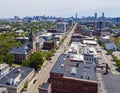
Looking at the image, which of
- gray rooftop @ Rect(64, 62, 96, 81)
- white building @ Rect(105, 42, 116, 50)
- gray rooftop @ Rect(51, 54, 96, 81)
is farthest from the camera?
white building @ Rect(105, 42, 116, 50)

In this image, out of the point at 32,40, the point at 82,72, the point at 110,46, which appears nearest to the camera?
the point at 82,72

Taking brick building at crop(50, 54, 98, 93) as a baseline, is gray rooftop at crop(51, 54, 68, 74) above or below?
above

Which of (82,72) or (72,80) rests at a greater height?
(82,72)

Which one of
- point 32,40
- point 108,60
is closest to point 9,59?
point 32,40

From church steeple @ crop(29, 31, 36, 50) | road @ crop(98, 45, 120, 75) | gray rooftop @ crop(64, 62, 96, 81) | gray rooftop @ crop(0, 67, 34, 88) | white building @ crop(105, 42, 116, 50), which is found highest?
church steeple @ crop(29, 31, 36, 50)

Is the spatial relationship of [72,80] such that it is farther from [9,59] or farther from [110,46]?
[110,46]

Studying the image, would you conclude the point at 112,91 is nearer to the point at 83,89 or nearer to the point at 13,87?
the point at 83,89

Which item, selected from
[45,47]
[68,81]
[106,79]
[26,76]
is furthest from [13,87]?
[45,47]

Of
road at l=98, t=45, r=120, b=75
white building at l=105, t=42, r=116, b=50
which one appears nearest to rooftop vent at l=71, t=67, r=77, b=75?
road at l=98, t=45, r=120, b=75

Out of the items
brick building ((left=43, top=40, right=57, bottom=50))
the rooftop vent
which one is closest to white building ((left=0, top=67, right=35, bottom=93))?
the rooftop vent

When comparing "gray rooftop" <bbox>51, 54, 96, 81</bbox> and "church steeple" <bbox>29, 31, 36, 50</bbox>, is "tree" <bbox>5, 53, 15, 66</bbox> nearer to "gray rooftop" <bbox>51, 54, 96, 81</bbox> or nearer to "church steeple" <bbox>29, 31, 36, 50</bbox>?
"church steeple" <bbox>29, 31, 36, 50</bbox>

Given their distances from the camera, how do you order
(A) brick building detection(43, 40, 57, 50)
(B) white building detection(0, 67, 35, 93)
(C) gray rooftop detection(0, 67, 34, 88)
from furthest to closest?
1. (A) brick building detection(43, 40, 57, 50)
2. (C) gray rooftop detection(0, 67, 34, 88)
3. (B) white building detection(0, 67, 35, 93)

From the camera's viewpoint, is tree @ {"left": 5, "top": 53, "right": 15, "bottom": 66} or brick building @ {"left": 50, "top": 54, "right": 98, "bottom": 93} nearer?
brick building @ {"left": 50, "top": 54, "right": 98, "bottom": 93}
